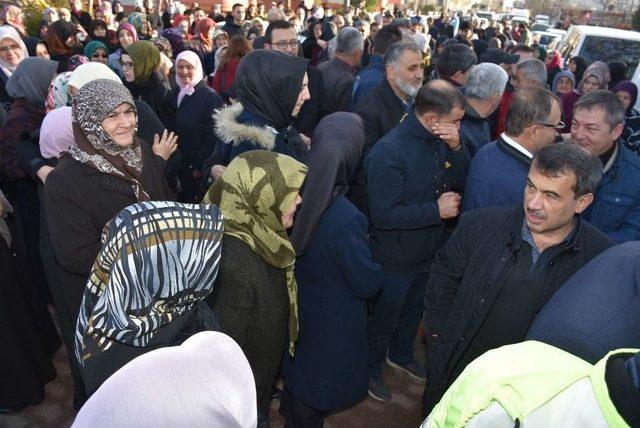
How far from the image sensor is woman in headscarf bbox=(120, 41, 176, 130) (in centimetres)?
465

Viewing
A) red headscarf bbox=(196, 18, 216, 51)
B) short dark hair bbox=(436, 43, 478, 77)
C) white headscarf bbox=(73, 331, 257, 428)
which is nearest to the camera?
white headscarf bbox=(73, 331, 257, 428)

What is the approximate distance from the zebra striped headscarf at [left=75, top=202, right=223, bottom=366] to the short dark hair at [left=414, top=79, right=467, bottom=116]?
1.63m

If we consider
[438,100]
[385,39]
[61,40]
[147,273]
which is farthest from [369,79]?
[147,273]

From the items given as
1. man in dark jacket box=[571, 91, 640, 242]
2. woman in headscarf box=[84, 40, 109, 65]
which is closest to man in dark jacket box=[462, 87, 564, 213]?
man in dark jacket box=[571, 91, 640, 242]

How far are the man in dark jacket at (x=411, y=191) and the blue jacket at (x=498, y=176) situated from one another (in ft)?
0.79

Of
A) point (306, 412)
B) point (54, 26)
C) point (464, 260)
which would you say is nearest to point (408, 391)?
point (306, 412)

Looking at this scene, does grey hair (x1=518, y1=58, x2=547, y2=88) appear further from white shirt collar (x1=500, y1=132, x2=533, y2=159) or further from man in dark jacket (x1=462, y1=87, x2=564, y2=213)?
white shirt collar (x1=500, y1=132, x2=533, y2=159)

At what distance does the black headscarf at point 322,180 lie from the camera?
92.0 inches

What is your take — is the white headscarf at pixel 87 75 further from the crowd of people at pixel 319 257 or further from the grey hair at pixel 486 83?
the grey hair at pixel 486 83

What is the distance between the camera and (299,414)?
8.89 feet

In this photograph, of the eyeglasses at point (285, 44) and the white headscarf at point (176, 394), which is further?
the eyeglasses at point (285, 44)

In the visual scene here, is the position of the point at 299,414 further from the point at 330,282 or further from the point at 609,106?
the point at 609,106

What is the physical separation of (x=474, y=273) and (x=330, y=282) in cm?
68

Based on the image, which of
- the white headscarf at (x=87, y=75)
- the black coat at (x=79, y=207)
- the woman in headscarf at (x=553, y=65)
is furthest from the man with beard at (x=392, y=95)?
the woman in headscarf at (x=553, y=65)
